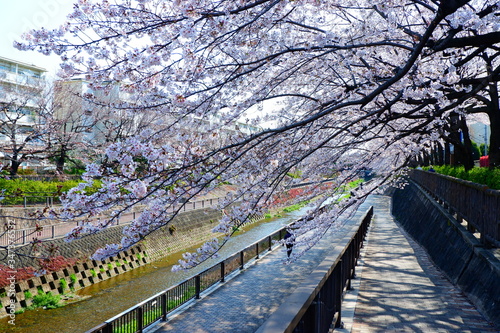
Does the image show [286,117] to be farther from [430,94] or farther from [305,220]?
[430,94]

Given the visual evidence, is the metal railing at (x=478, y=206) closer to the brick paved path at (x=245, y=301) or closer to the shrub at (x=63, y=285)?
the brick paved path at (x=245, y=301)

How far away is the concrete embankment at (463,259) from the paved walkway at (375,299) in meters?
0.22

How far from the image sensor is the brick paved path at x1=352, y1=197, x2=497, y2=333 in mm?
6500

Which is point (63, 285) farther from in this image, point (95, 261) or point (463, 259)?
point (463, 259)

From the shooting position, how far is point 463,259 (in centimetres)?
942

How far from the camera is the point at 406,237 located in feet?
60.9

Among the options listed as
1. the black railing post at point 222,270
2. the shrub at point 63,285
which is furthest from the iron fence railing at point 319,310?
the shrub at point 63,285

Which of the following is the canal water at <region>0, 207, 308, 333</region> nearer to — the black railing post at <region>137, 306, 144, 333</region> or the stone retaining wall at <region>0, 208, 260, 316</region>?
the stone retaining wall at <region>0, 208, 260, 316</region>

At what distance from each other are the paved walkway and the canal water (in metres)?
4.37

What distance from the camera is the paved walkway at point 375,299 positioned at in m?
6.71

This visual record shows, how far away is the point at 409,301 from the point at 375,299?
2.04 feet

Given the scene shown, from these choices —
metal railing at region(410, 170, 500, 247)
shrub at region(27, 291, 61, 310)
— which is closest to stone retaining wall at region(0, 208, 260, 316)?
shrub at region(27, 291, 61, 310)

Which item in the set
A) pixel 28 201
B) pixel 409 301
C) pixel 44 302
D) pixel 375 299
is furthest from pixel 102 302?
pixel 409 301

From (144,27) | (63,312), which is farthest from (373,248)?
(144,27)
